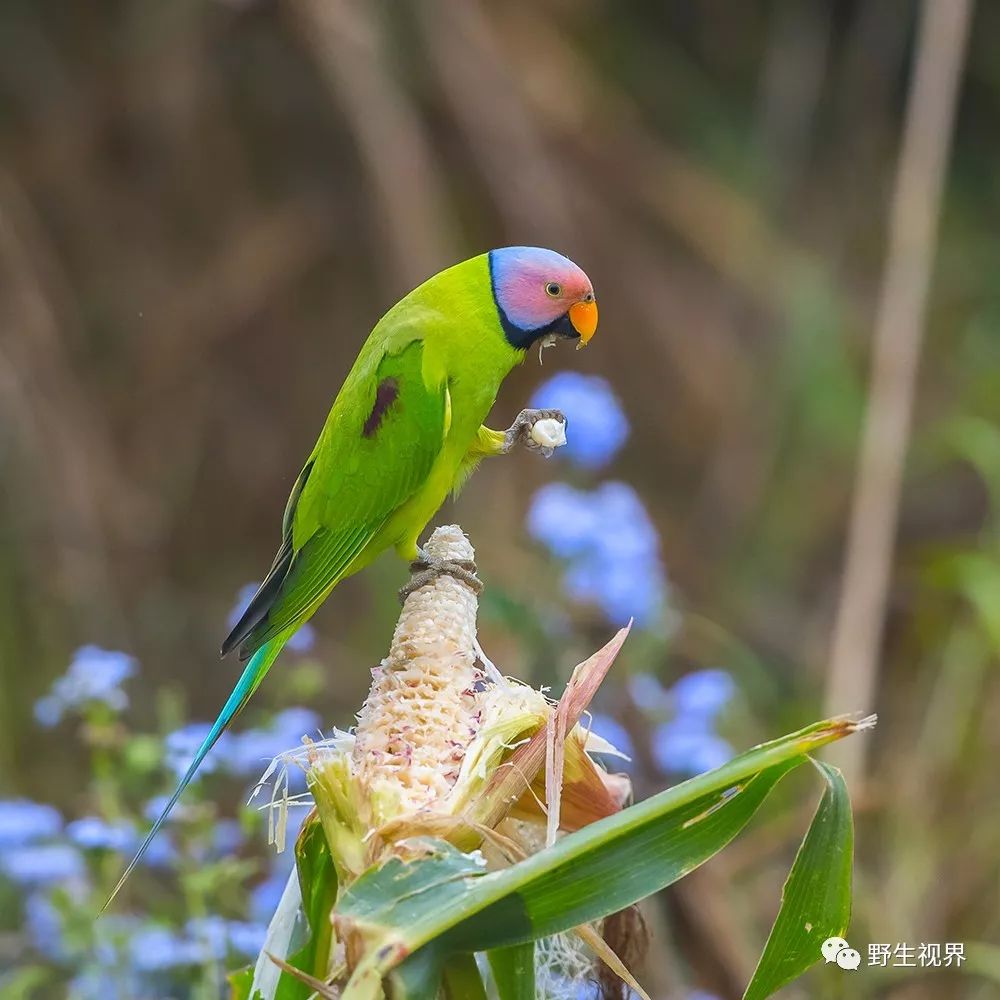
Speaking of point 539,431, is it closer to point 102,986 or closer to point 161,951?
point 161,951

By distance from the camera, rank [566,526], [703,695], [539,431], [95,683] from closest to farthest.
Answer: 1. [539,431]
2. [95,683]
3. [703,695]
4. [566,526]

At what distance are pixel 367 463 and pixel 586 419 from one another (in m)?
0.72

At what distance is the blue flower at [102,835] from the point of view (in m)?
1.24

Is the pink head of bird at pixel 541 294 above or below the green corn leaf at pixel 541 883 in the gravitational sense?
above

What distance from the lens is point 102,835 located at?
1.24 m

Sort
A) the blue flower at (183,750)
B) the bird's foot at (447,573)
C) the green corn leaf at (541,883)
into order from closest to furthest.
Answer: the green corn leaf at (541,883) → the bird's foot at (447,573) → the blue flower at (183,750)

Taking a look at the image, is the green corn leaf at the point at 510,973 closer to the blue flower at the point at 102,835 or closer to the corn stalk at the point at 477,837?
the corn stalk at the point at 477,837

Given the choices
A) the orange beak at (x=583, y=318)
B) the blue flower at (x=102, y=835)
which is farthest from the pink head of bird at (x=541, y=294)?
the blue flower at (x=102, y=835)

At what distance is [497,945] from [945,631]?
2.35 meters

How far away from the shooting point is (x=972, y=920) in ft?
7.32

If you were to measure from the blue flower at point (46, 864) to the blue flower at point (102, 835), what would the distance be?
3 centimetres

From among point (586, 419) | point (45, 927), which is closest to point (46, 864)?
point (45, 927)

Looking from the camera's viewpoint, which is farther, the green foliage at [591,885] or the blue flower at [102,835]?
the blue flower at [102,835]

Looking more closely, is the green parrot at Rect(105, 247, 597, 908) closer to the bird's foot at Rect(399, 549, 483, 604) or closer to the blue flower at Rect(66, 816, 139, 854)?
the bird's foot at Rect(399, 549, 483, 604)
